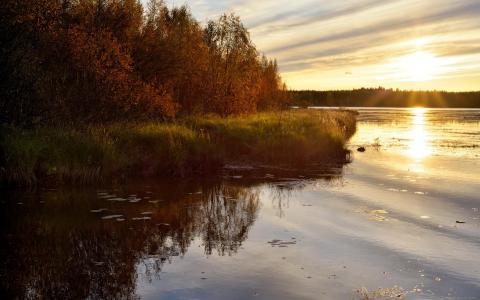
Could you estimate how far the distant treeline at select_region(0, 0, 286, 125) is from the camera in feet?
67.0

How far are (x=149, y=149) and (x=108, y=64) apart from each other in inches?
245

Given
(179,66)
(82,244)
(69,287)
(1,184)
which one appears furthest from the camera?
(179,66)

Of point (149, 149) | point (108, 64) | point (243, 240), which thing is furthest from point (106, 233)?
point (108, 64)

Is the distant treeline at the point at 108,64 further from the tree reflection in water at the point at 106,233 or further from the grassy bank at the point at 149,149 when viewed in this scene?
the tree reflection in water at the point at 106,233

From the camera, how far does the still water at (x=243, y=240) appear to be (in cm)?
896

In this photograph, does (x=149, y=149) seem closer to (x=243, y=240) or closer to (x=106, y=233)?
(x=106, y=233)

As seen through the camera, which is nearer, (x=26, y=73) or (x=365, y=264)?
(x=365, y=264)

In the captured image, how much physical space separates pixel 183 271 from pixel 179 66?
2652 cm

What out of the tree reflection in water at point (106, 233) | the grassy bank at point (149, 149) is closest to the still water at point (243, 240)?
the tree reflection in water at point (106, 233)

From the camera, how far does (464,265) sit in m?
10.3

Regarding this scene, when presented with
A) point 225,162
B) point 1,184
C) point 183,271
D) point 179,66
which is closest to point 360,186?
point 225,162

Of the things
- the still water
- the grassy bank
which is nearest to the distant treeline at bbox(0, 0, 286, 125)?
the grassy bank

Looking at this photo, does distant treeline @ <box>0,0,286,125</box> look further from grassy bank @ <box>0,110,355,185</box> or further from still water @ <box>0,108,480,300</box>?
still water @ <box>0,108,480,300</box>

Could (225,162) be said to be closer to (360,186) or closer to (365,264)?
(360,186)
